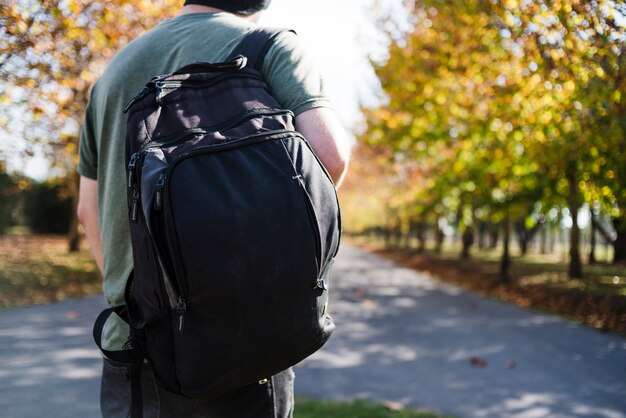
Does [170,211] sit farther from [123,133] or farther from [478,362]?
[478,362]

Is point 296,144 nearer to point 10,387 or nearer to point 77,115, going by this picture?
point 10,387

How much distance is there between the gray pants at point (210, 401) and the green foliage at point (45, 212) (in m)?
29.3

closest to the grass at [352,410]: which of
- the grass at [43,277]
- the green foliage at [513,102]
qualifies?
the green foliage at [513,102]

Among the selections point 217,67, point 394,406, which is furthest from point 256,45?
point 394,406

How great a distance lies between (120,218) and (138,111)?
0.41m

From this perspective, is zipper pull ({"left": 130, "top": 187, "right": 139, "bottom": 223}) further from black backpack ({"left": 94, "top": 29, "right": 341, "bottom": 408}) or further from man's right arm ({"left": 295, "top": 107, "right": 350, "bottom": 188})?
man's right arm ({"left": 295, "top": 107, "right": 350, "bottom": 188})

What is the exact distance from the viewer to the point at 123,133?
162cm

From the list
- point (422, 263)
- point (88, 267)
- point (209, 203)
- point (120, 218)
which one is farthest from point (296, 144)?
point (422, 263)

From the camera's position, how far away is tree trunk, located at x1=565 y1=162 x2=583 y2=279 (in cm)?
1250

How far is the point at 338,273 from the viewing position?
19.3 m

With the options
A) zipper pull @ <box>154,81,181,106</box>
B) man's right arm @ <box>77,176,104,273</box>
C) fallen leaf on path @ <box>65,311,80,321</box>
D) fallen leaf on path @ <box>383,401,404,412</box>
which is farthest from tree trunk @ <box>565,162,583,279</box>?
zipper pull @ <box>154,81,181,106</box>

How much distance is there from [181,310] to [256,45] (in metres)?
0.73

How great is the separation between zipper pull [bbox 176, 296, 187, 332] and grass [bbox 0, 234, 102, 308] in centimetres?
1087

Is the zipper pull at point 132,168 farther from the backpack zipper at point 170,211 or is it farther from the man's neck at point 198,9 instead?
the man's neck at point 198,9
